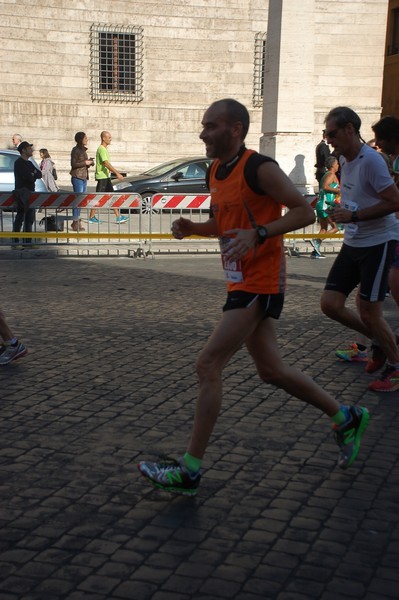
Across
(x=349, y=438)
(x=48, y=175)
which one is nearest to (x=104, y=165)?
(x=48, y=175)

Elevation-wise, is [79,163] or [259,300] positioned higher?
[259,300]

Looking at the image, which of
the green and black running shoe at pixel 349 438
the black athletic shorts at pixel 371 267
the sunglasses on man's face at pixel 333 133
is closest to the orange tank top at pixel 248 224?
the green and black running shoe at pixel 349 438

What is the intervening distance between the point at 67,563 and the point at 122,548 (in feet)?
0.82

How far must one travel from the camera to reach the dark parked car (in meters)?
21.4

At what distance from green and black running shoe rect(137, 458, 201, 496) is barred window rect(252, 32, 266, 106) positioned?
93.1 ft

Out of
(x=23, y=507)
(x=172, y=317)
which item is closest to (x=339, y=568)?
(x=23, y=507)

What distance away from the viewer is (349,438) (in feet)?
15.2

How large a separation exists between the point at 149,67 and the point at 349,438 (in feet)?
89.6

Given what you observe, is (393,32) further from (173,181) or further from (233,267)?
(233,267)

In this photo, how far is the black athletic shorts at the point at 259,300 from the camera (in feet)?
13.8

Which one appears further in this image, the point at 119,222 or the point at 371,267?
the point at 119,222

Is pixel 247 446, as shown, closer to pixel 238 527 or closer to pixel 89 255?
pixel 238 527

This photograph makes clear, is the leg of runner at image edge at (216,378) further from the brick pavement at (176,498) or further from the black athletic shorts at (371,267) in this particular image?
the black athletic shorts at (371,267)

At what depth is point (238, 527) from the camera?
390 cm
